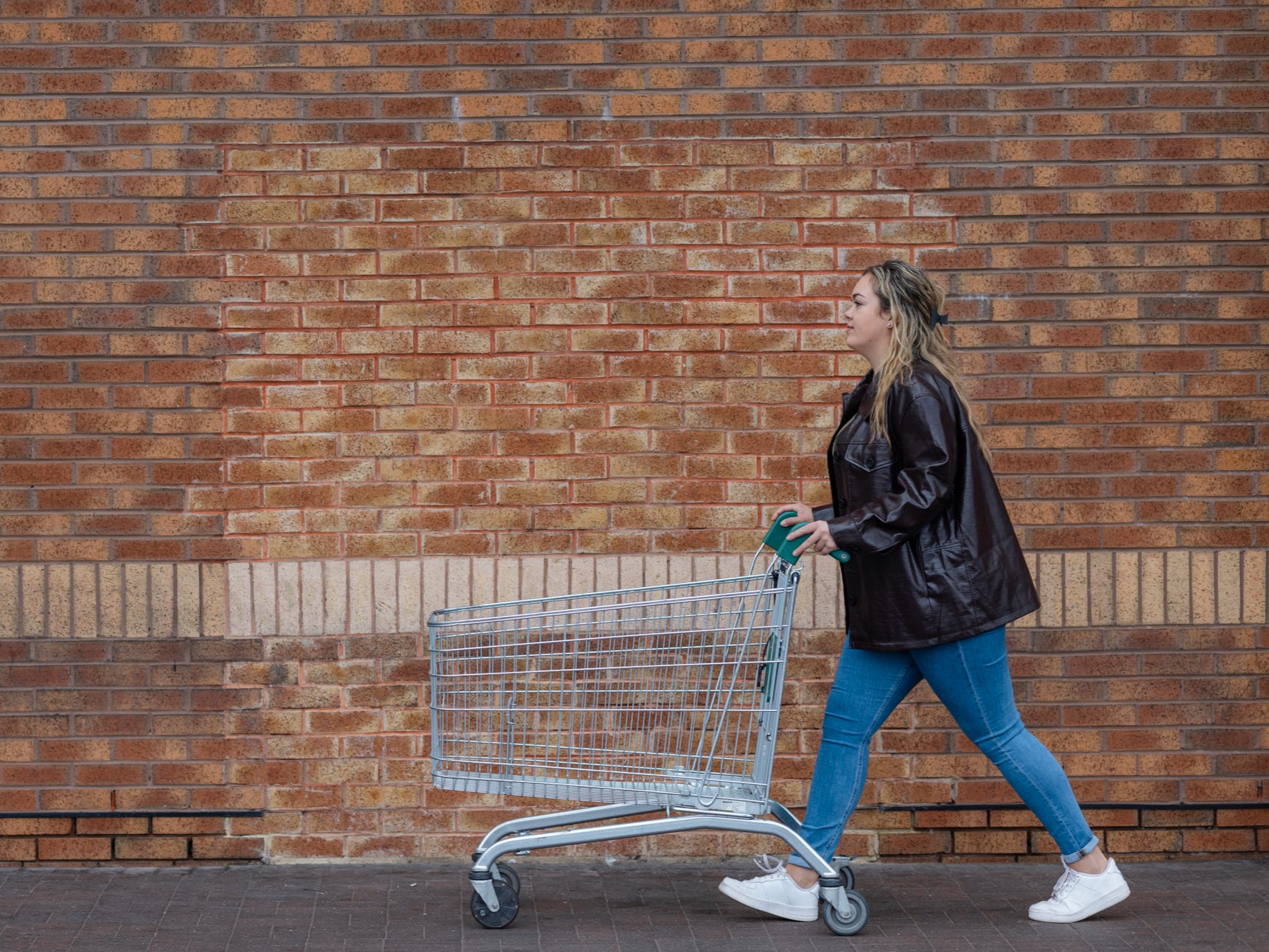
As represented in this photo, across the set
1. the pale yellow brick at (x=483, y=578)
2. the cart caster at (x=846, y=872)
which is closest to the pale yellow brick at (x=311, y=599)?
the pale yellow brick at (x=483, y=578)

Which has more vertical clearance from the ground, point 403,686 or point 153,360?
point 153,360

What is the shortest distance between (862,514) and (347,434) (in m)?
2.00

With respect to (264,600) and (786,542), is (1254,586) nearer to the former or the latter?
(786,542)

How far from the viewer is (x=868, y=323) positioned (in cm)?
446

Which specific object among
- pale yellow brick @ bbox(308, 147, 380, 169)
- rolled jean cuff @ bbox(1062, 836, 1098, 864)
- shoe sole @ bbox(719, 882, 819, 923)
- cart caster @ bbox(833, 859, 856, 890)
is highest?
pale yellow brick @ bbox(308, 147, 380, 169)

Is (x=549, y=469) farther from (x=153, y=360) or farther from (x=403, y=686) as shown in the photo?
(x=153, y=360)

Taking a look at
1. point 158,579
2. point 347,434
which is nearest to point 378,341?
point 347,434

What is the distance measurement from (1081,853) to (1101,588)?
1.14 m

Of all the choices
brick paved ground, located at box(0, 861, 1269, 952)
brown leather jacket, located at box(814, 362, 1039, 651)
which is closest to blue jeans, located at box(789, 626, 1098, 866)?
brown leather jacket, located at box(814, 362, 1039, 651)

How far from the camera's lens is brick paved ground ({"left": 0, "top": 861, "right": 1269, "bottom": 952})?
14.3 feet

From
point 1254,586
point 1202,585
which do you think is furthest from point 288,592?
point 1254,586

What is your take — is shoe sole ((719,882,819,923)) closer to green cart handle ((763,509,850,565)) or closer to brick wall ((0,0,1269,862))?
brick wall ((0,0,1269,862))

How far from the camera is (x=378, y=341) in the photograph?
17.2 feet

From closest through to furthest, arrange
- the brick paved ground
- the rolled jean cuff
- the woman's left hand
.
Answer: the woman's left hand → the brick paved ground → the rolled jean cuff
